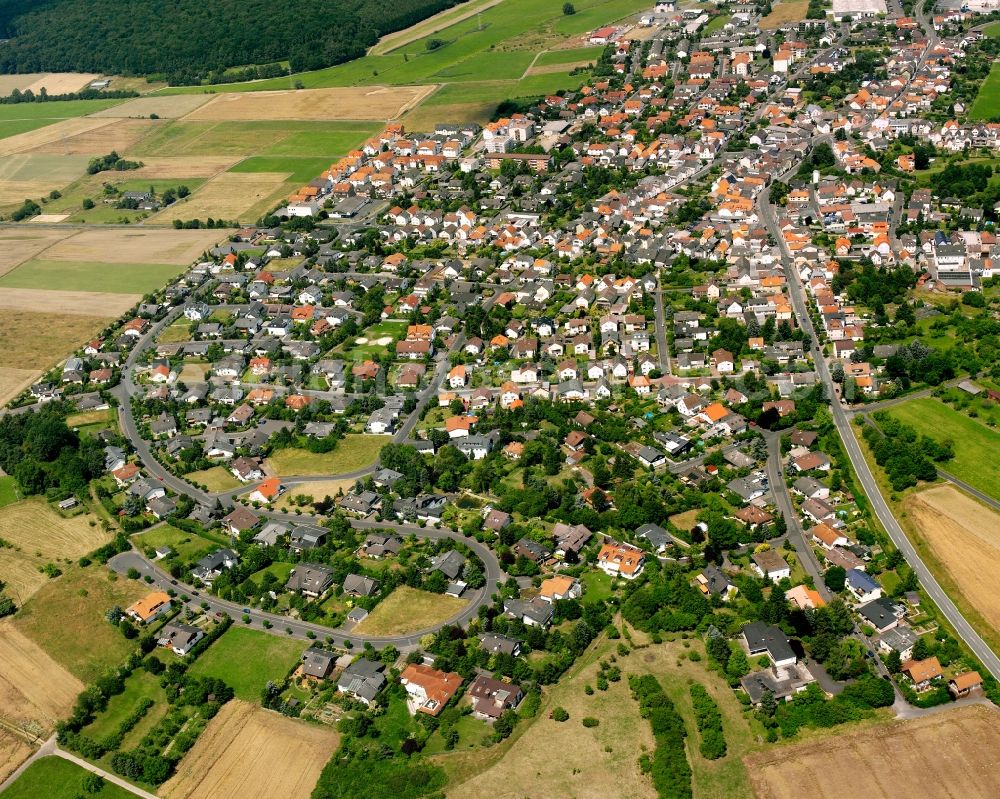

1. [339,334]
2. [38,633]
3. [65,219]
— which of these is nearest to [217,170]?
[65,219]

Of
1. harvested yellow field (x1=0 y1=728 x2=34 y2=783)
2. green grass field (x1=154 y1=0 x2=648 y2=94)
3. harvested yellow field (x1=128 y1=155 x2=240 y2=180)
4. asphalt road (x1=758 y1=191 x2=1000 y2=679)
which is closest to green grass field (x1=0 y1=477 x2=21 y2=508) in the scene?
harvested yellow field (x1=0 y1=728 x2=34 y2=783)

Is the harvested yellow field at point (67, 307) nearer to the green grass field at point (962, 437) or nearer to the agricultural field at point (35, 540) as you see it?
the agricultural field at point (35, 540)

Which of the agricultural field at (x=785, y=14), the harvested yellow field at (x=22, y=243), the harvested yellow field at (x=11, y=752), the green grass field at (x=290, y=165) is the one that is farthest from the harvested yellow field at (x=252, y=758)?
the agricultural field at (x=785, y=14)

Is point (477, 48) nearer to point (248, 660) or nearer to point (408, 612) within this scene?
point (408, 612)

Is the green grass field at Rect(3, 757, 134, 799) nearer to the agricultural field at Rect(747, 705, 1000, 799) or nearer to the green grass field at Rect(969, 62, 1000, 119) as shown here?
the agricultural field at Rect(747, 705, 1000, 799)

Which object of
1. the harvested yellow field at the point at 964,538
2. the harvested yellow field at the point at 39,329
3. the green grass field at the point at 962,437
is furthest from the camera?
the harvested yellow field at the point at 39,329
